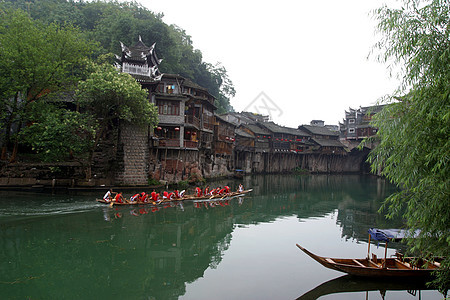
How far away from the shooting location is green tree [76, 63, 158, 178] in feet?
75.0

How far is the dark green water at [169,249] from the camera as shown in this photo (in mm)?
9523

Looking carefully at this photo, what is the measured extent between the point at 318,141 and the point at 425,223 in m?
55.7

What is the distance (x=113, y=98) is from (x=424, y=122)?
71.2ft

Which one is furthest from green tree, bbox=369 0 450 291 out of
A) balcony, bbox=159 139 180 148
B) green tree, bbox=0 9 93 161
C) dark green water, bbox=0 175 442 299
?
green tree, bbox=0 9 93 161

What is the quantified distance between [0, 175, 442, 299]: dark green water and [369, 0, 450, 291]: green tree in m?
3.69

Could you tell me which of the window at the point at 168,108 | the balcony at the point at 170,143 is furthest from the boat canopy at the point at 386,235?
the window at the point at 168,108

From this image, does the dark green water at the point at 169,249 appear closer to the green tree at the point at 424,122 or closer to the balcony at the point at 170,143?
the green tree at the point at 424,122

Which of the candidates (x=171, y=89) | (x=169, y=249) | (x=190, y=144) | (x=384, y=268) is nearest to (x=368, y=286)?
(x=384, y=268)

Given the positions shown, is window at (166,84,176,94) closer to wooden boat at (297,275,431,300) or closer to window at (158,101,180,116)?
window at (158,101,180,116)

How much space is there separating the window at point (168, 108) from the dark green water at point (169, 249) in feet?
35.9

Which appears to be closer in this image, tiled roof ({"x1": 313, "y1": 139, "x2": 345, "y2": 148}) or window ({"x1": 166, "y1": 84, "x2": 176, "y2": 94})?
window ({"x1": 166, "y1": 84, "x2": 176, "y2": 94})

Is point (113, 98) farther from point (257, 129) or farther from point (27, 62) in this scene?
point (257, 129)

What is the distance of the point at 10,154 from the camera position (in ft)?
85.0

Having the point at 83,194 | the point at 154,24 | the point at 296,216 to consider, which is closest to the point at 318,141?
the point at 154,24
